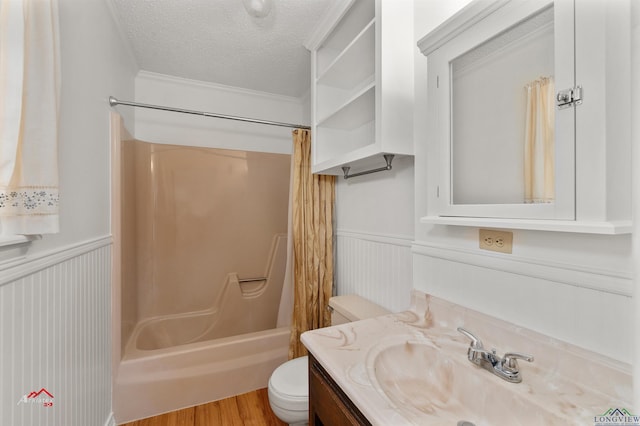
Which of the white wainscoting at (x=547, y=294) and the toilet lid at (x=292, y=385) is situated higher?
the white wainscoting at (x=547, y=294)

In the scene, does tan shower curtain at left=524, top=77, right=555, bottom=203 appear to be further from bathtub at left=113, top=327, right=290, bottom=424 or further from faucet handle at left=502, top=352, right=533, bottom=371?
bathtub at left=113, top=327, right=290, bottom=424

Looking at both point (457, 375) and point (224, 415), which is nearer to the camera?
point (457, 375)

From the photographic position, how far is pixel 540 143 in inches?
28.8

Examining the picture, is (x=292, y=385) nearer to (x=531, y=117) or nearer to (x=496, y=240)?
(x=496, y=240)

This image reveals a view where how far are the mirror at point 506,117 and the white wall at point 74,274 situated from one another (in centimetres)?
138

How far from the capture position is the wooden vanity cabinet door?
0.69 metres

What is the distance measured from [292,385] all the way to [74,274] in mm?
1086

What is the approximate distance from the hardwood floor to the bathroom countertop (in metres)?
1.09

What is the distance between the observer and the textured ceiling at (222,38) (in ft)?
5.09

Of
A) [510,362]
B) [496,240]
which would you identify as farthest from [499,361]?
[496,240]

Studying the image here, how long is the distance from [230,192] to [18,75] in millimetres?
1859

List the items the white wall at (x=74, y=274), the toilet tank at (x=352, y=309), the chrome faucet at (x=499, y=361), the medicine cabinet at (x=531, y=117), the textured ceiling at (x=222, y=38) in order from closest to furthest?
the medicine cabinet at (x=531, y=117)
the chrome faucet at (x=499, y=361)
the white wall at (x=74, y=274)
the toilet tank at (x=352, y=309)
the textured ceiling at (x=222, y=38)

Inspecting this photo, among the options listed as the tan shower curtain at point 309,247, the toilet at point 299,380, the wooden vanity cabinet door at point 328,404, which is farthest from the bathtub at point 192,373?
the wooden vanity cabinet door at point 328,404

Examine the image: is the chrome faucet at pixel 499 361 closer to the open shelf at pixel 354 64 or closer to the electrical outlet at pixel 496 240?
the electrical outlet at pixel 496 240
